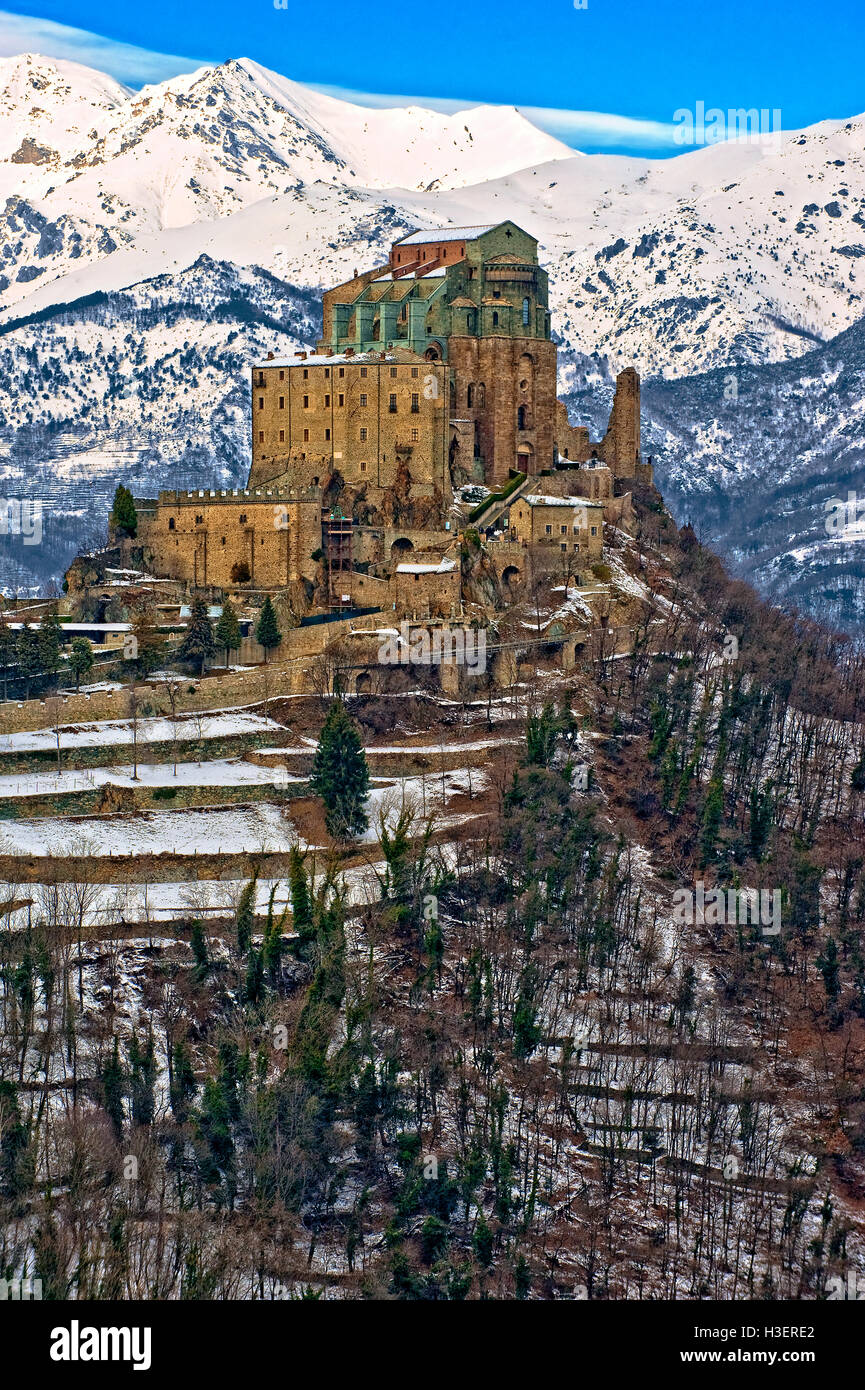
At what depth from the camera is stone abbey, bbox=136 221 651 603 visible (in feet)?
367

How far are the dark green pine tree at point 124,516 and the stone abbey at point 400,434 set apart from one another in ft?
1.81

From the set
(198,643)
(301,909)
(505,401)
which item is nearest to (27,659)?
(198,643)

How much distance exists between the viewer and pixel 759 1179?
79.9 metres

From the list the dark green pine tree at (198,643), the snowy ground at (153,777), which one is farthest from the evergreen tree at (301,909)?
the dark green pine tree at (198,643)

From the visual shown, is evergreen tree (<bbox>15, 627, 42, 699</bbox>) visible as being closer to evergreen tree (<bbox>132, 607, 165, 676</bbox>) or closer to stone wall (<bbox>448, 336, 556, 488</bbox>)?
evergreen tree (<bbox>132, 607, 165, 676</bbox>)

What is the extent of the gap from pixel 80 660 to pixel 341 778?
1426 cm

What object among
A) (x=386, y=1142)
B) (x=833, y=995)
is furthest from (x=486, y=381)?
(x=386, y=1142)

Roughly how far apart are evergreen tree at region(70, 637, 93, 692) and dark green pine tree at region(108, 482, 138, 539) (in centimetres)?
1262

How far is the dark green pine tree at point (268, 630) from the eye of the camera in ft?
346

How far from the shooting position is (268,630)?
10531cm

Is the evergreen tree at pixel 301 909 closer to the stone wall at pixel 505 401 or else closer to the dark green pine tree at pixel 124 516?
the dark green pine tree at pixel 124 516

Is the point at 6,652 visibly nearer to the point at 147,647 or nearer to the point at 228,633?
the point at 147,647

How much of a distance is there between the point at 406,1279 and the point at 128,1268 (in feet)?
33.3

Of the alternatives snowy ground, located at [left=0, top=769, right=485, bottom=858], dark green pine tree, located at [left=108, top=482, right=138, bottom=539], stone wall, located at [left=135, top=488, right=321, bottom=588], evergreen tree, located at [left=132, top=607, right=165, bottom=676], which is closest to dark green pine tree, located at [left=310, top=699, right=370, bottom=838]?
snowy ground, located at [left=0, top=769, right=485, bottom=858]
